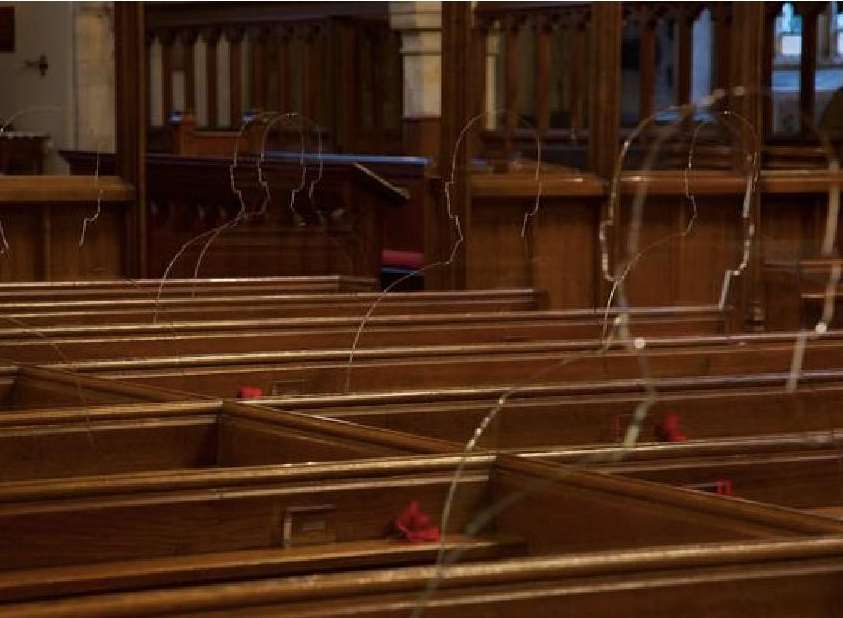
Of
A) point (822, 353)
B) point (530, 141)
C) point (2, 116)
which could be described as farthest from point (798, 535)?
point (2, 116)

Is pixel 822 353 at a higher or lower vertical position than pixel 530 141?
lower

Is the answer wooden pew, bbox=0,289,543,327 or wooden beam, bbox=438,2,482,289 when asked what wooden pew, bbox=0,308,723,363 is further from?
wooden beam, bbox=438,2,482,289

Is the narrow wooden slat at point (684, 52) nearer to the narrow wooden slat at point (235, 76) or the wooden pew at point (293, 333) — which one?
the narrow wooden slat at point (235, 76)

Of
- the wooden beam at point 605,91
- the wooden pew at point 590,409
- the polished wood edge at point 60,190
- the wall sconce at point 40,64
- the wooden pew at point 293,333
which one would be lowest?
the wooden pew at point 590,409

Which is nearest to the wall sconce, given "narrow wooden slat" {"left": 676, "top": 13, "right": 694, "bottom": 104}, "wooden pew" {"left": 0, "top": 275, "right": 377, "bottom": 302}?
"narrow wooden slat" {"left": 676, "top": 13, "right": 694, "bottom": 104}

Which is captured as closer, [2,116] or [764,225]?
[764,225]

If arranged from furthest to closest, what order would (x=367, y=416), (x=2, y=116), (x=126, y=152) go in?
(x=2, y=116) < (x=126, y=152) < (x=367, y=416)

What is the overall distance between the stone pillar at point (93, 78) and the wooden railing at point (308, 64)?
4.04 ft

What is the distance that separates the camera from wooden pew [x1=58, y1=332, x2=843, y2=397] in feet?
12.2

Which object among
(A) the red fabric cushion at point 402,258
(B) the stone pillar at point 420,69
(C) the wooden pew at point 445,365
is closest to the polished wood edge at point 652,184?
(C) the wooden pew at point 445,365

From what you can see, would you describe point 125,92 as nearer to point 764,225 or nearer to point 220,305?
point 220,305

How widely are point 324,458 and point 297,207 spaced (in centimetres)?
538

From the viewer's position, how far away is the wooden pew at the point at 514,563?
1.84 metres

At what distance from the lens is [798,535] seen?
2.15 metres
